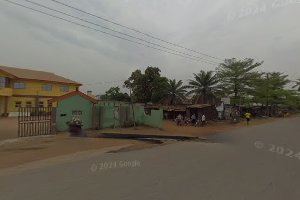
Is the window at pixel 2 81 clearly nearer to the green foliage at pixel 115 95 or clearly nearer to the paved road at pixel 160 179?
the green foliage at pixel 115 95

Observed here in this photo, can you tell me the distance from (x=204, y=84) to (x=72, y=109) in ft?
90.2

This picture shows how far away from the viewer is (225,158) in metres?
11.4

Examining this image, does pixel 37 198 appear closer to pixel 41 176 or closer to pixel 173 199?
pixel 41 176

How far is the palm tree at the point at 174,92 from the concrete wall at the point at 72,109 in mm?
25613

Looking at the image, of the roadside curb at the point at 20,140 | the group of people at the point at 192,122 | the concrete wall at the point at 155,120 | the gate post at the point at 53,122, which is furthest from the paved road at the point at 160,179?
the group of people at the point at 192,122

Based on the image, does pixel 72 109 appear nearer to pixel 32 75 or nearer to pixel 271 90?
pixel 32 75

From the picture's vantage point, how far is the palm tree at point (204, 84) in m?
44.1

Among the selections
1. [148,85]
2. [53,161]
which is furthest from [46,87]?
[53,161]

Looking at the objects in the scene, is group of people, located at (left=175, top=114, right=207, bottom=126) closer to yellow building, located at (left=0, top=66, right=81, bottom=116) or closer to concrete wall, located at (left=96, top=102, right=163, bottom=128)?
concrete wall, located at (left=96, top=102, right=163, bottom=128)

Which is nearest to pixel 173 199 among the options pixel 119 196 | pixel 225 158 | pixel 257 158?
pixel 119 196

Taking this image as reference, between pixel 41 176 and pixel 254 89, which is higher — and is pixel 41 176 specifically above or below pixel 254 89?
below

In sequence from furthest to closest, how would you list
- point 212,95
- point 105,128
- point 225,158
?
point 212,95, point 105,128, point 225,158

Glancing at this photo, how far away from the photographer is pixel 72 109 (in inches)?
808

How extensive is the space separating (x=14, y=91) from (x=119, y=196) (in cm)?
3811
